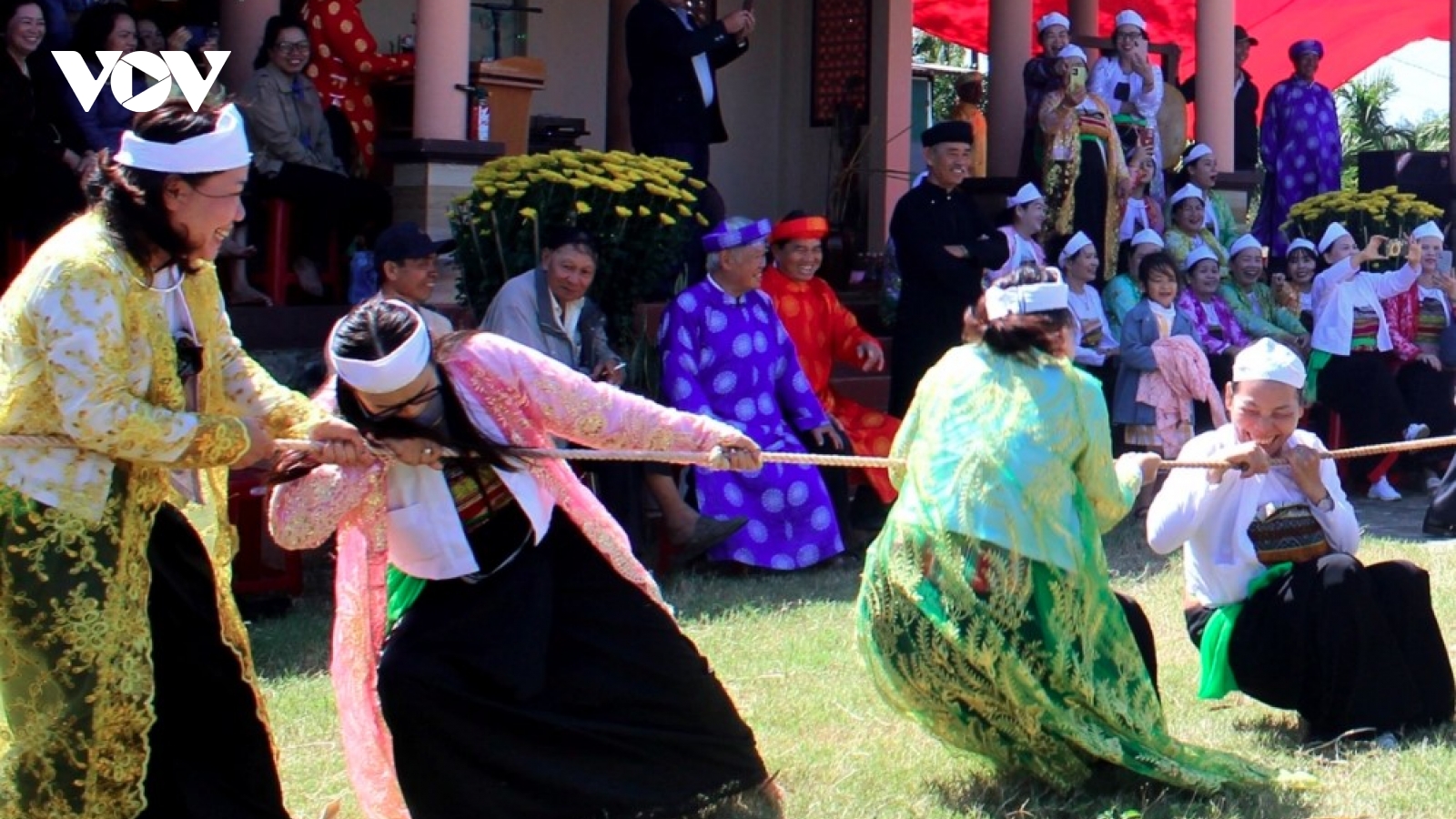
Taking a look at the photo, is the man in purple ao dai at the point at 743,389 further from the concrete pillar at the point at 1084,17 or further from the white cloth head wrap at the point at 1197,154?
the concrete pillar at the point at 1084,17

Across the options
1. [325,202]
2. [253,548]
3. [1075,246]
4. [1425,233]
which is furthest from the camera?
[1425,233]

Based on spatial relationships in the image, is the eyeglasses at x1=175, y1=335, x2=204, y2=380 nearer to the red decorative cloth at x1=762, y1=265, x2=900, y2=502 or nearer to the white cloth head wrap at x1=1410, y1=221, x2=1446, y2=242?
the red decorative cloth at x1=762, y1=265, x2=900, y2=502

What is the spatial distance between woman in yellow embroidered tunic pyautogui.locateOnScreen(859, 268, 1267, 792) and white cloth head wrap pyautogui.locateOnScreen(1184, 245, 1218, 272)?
6109 mm

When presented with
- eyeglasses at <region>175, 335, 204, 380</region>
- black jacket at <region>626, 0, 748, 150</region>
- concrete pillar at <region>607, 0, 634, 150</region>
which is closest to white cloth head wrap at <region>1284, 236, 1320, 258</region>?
black jacket at <region>626, 0, 748, 150</region>

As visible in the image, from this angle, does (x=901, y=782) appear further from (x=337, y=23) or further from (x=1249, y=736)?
(x=337, y=23)

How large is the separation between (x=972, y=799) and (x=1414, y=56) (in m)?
30.0

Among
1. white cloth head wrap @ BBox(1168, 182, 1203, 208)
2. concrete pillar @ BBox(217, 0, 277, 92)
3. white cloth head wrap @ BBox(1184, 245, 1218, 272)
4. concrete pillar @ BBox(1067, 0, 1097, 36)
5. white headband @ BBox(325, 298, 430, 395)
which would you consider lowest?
white headband @ BBox(325, 298, 430, 395)

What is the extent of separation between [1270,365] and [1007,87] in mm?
6929

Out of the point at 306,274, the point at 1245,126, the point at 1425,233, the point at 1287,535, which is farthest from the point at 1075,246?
the point at 1287,535

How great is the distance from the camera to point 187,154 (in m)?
3.77

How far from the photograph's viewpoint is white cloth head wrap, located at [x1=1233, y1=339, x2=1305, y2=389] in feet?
16.7

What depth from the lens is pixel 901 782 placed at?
4.91m

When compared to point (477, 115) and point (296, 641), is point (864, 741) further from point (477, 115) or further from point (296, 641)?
point (477, 115)

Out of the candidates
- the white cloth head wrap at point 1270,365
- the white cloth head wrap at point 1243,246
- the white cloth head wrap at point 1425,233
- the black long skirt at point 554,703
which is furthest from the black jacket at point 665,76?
the black long skirt at point 554,703
